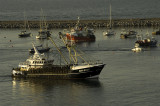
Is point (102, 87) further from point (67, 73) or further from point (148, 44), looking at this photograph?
point (148, 44)

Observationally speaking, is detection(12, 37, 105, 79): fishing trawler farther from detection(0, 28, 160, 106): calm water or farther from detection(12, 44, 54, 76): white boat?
detection(0, 28, 160, 106): calm water

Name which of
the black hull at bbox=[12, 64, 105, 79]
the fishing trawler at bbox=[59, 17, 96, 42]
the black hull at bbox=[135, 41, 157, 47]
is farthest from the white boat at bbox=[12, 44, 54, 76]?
the fishing trawler at bbox=[59, 17, 96, 42]

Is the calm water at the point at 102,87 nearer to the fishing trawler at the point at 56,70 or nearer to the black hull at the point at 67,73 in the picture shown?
the black hull at the point at 67,73

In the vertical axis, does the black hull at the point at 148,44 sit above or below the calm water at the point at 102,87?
above

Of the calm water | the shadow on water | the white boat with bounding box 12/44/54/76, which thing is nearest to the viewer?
the calm water

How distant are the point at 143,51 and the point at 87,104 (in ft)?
188

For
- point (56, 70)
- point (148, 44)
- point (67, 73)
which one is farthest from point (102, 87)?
point (148, 44)

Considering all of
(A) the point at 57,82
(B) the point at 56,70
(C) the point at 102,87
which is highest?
(B) the point at 56,70

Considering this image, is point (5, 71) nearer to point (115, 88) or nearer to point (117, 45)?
point (115, 88)

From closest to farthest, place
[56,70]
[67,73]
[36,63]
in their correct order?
[67,73] → [56,70] → [36,63]

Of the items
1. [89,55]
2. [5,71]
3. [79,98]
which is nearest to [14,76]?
[5,71]

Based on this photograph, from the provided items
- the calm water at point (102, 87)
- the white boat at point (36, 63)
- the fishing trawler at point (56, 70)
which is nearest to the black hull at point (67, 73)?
the fishing trawler at point (56, 70)

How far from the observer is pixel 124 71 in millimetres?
93875

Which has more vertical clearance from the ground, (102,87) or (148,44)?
(148,44)
